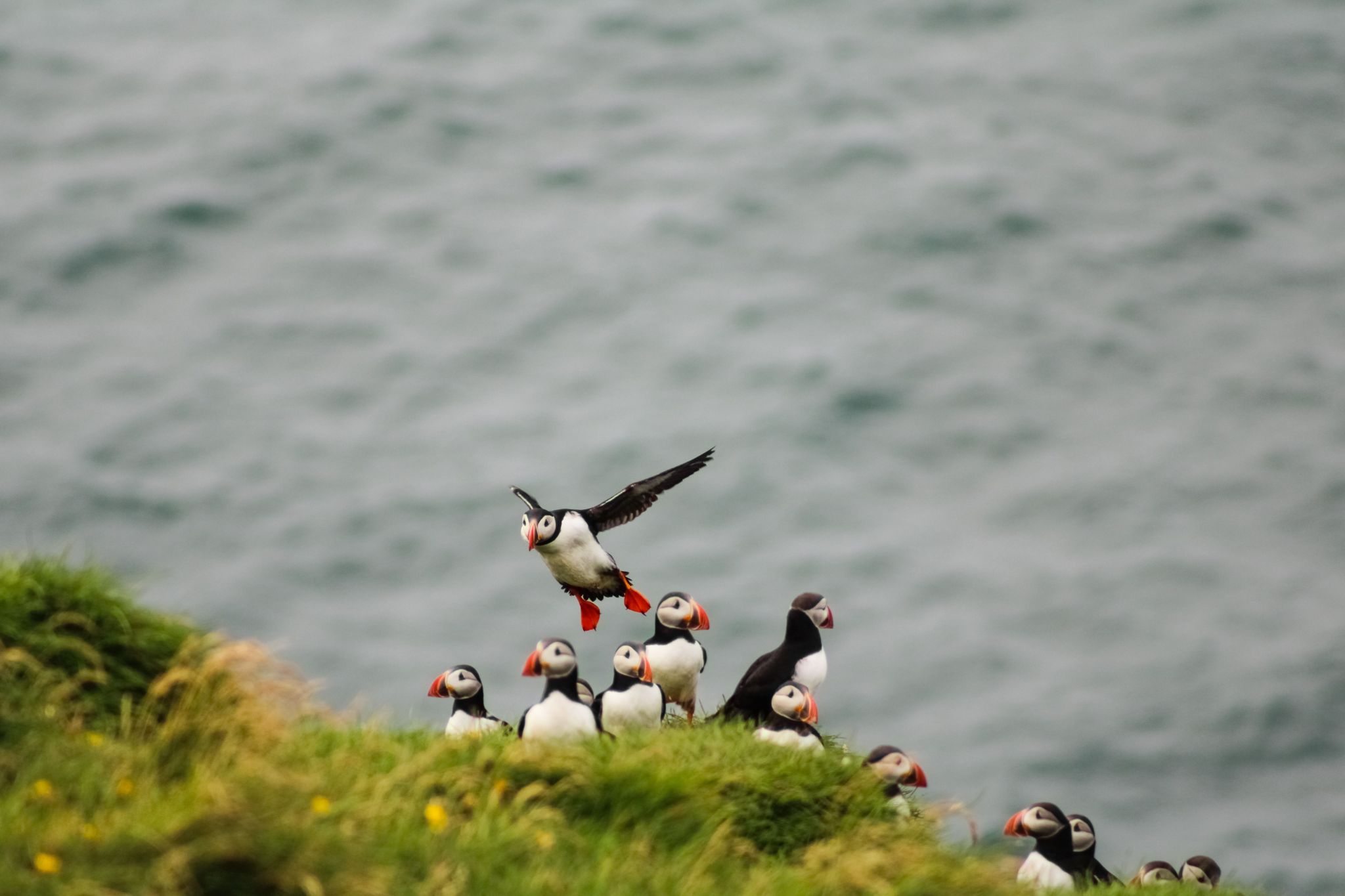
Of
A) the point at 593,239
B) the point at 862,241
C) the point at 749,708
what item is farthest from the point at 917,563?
the point at 749,708

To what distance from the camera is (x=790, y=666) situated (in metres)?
9.24

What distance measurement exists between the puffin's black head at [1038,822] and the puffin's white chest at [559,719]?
2.44 metres

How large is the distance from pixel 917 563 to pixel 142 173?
1861 inches

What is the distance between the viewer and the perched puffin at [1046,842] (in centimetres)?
870

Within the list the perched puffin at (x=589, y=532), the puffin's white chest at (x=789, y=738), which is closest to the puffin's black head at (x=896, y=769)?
the puffin's white chest at (x=789, y=738)

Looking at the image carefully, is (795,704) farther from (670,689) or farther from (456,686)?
(456,686)

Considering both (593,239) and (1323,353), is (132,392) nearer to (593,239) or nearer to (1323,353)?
(593,239)

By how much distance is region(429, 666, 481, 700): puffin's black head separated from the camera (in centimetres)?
925

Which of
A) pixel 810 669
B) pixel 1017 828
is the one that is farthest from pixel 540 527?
pixel 1017 828

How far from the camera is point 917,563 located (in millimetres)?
70188

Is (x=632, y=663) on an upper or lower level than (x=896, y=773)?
upper

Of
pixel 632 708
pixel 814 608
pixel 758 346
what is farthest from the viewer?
pixel 758 346

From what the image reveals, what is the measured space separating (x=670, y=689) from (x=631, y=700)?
1001 millimetres

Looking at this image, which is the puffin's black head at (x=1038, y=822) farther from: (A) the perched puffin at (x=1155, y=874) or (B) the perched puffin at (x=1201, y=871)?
(B) the perched puffin at (x=1201, y=871)
